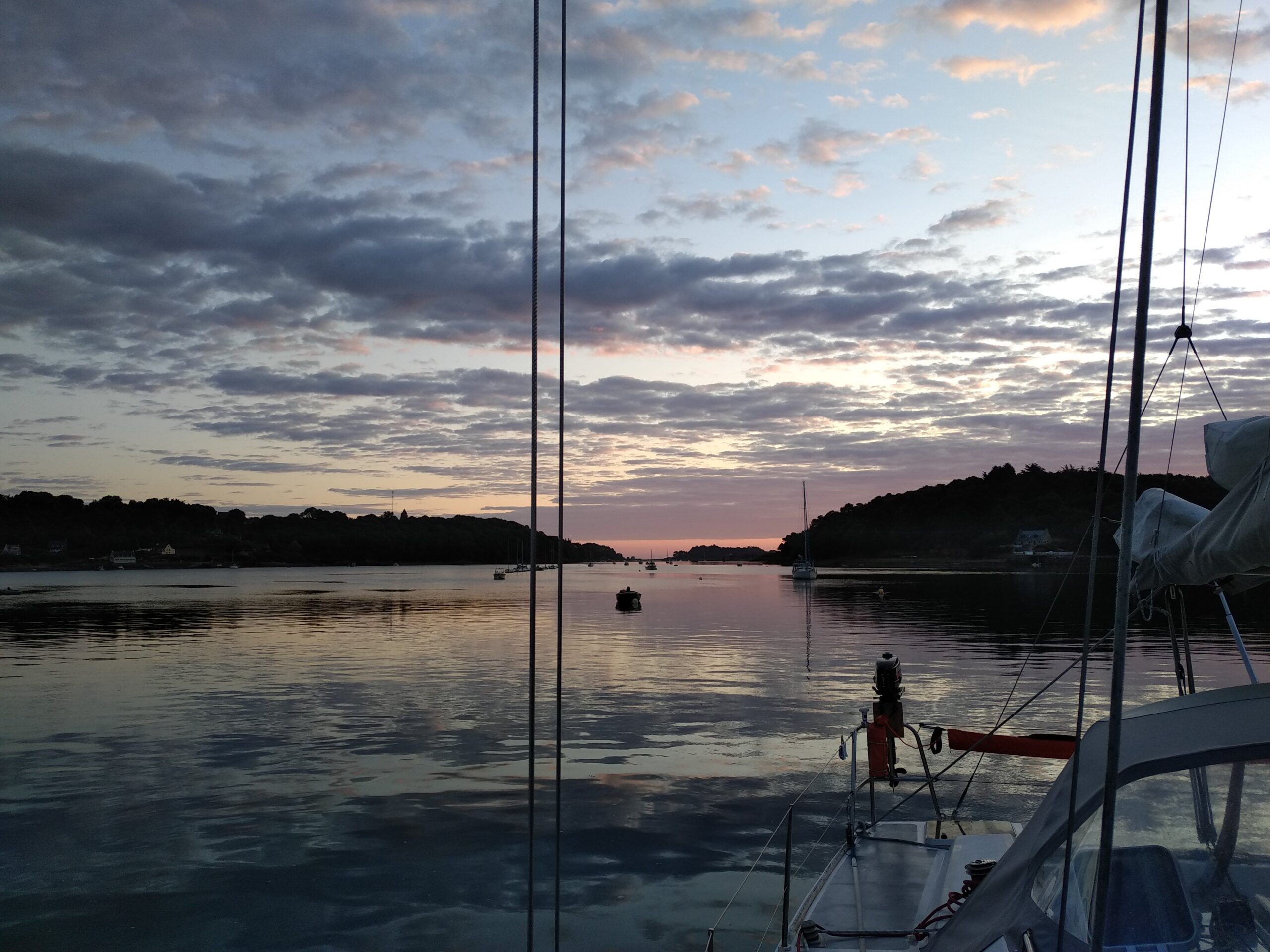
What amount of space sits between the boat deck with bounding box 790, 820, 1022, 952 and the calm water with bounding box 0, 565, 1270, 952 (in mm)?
2117

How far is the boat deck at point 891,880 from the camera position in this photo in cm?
914

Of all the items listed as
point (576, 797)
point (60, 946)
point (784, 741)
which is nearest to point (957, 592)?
point (784, 741)

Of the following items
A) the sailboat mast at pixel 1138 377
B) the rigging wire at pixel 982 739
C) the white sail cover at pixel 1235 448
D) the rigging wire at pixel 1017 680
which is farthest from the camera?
the rigging wire at pixel 1017 680

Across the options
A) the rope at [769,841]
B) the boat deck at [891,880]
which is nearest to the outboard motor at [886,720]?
the rope at [769,841]

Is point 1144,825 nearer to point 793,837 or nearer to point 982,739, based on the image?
point 982,739

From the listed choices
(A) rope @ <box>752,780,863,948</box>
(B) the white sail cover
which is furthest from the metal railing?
(B) the white sail cover

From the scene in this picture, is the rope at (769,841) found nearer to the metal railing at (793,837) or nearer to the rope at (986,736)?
the metal railing at (793,837)

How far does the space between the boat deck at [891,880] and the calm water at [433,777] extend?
212 cm

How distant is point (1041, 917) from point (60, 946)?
12.3m

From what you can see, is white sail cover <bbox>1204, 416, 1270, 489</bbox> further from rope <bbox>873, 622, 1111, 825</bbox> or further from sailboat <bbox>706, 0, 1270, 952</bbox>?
rope <bbox>873, 622, 1111, 825</bbox>

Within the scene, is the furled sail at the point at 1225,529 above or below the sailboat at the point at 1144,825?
above

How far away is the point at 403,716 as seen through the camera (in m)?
31.2

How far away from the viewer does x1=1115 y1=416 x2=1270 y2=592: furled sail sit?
6.80 metres

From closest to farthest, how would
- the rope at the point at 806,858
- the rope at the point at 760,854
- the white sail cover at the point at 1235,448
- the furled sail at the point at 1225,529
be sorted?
1. the furled sail at the point at 1225,529
2. the white sail cover at the point at 1235,448
3. the rope at the point at 806,858
4. the rope at the point at 760,854
